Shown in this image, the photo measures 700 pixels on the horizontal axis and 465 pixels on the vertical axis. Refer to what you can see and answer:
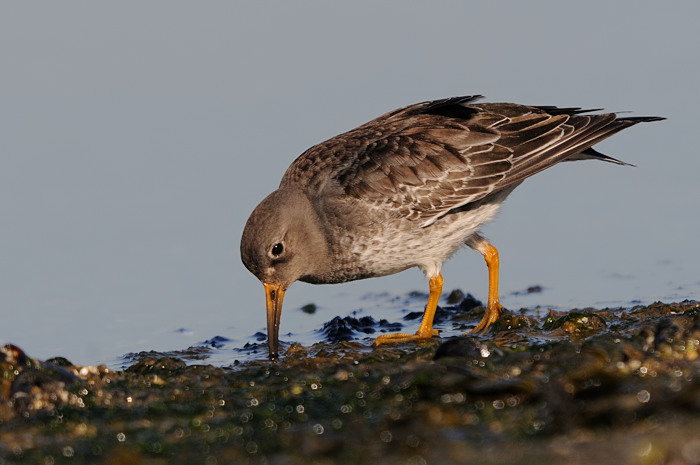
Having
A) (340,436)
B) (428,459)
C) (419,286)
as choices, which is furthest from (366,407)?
(419,286)

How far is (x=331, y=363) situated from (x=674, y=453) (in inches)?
128

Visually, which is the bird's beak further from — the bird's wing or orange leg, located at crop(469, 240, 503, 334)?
orange leg, located at crop(469, 240, 503, 334)

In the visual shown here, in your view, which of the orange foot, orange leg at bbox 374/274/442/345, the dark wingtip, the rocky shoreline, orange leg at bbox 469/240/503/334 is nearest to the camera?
the rocky shoreline

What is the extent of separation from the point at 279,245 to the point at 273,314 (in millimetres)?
606

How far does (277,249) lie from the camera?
863cm

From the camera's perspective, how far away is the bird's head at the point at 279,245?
8.51 meters

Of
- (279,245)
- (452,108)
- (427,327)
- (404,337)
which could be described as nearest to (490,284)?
(427,327)

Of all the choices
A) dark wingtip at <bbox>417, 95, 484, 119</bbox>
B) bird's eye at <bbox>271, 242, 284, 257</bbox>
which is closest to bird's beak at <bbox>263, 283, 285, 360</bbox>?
bird's eye at <bbox>271, 242, 284, 257</bbox>

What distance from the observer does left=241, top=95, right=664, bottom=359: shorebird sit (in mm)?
8734

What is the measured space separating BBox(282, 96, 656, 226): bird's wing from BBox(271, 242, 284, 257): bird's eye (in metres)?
0.65

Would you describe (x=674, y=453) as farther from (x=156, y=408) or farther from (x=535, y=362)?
(x=156, y=408)

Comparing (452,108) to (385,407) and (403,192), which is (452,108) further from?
(385,407)

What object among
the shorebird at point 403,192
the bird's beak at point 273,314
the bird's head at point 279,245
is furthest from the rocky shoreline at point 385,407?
the shorebird at point 403,192

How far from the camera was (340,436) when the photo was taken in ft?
15.4
